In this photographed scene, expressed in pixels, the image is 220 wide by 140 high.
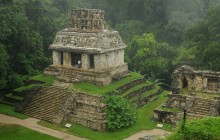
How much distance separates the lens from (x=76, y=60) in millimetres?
Answer: 28812

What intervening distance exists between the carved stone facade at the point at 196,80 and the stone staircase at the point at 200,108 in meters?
1.86

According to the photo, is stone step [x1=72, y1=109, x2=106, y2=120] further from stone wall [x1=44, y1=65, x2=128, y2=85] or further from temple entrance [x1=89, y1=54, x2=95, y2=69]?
temple entrance [x1=89, y1=54, x2=95, y2=69]

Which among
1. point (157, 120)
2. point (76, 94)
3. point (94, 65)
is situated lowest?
point (157, 120)

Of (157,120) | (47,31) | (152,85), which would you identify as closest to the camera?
(157,120)

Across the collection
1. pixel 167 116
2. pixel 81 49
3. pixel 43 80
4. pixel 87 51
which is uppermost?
pixel 81 49

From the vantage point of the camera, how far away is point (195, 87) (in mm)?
26328

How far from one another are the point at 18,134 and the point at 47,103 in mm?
4219

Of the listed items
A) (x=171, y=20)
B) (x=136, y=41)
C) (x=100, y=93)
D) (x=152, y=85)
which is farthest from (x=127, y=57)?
(x=100, y=93)

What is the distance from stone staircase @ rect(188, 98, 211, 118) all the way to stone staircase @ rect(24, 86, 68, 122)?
28.8ft

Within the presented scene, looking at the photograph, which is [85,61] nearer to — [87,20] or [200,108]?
[87,20]

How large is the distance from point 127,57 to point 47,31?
29.5 ft

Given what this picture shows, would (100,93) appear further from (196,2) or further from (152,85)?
(196,2)

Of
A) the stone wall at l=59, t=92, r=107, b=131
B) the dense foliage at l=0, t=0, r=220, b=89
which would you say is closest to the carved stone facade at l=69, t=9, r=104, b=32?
the dense foliage at l=0, t=0, r=220, b=89

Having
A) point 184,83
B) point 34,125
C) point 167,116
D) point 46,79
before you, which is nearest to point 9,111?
point 34,125
